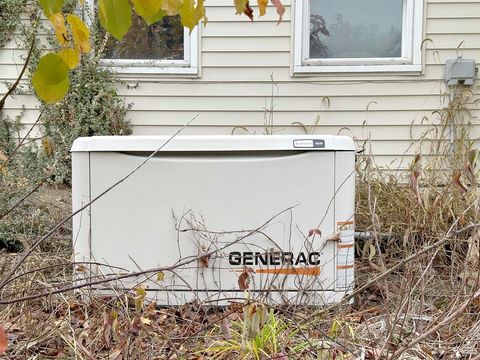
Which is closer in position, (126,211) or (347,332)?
(347,332)

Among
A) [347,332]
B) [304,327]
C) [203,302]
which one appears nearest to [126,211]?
[203,302]

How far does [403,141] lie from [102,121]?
9.12 feet

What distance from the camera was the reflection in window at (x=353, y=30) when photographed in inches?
167

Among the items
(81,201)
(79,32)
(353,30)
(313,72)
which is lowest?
(81,201)

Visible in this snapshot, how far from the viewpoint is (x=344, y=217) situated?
7.00 ft

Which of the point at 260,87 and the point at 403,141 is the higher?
the point at 260,87

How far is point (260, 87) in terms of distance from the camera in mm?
4250

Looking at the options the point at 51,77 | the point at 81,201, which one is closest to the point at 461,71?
the point at 81,201

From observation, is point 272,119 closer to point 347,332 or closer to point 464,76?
point 464,76

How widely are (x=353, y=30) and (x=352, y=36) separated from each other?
0.06 metres

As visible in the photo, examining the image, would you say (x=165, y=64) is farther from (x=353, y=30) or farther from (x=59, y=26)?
(x=59, y=26)

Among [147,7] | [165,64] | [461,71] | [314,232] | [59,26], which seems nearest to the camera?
[147,7]

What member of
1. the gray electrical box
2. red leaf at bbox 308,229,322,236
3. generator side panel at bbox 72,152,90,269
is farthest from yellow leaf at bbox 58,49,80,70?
the gray electrical box

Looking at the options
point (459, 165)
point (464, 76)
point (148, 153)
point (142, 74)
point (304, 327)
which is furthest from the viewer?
point (142, 74)
